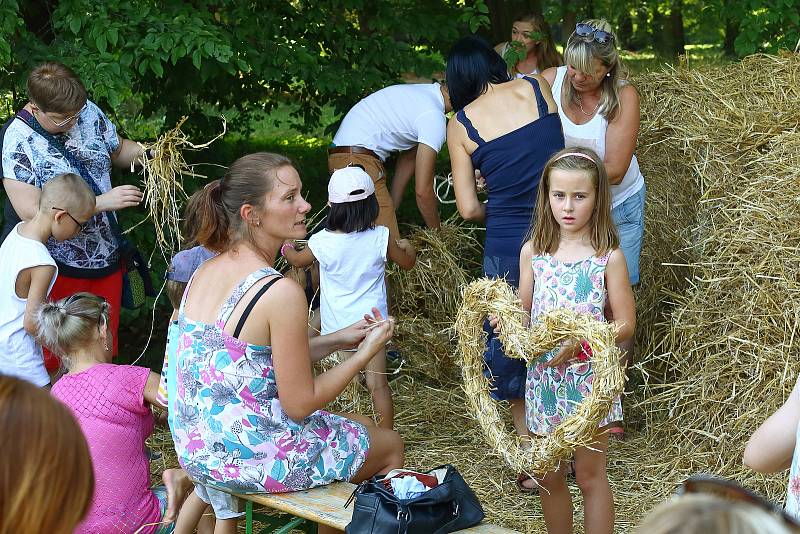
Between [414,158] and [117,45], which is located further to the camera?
[414,158]

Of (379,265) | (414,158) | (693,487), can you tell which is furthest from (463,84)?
(693,487)

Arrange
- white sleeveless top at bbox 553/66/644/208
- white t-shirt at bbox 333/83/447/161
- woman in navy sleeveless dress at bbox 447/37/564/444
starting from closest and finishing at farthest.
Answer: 1. woman in navy sleeveless dress at bbox 447/37/564/444
2. white sleeveless top at bbox 553/66/644/208
3. white t-shirt at bbox 333/83/447/161

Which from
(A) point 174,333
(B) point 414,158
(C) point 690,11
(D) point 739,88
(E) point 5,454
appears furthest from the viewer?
(C) point 690,11

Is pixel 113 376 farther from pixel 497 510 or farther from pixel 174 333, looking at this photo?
pixel 497 510

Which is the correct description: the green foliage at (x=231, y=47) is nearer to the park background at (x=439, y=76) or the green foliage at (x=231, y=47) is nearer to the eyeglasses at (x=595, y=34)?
the park background at (x=439, y=76)

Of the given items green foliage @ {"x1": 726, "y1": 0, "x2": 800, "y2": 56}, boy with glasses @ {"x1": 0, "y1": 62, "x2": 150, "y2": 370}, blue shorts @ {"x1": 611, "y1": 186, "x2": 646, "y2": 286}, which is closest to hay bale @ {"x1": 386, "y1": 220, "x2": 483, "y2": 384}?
blue shorts @ {"x1": 611, "y1": 186, "x2": 646, "y2": 286}

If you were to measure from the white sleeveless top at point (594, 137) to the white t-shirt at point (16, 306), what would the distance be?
8.07ft

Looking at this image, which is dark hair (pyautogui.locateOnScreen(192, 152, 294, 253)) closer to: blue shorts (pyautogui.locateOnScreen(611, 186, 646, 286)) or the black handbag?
the black handbag

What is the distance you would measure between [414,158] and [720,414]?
94.2 inches

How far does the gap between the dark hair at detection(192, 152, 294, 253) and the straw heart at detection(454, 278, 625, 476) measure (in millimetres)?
870

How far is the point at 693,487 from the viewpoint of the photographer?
1665 mm

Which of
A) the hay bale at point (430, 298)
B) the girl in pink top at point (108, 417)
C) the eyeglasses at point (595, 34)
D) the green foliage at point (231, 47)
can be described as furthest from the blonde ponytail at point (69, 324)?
the hay bale at point (430, 298)

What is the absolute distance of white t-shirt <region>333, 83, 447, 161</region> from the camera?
5.59 meters

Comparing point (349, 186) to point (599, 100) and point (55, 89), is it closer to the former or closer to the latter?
point (599, 100)
